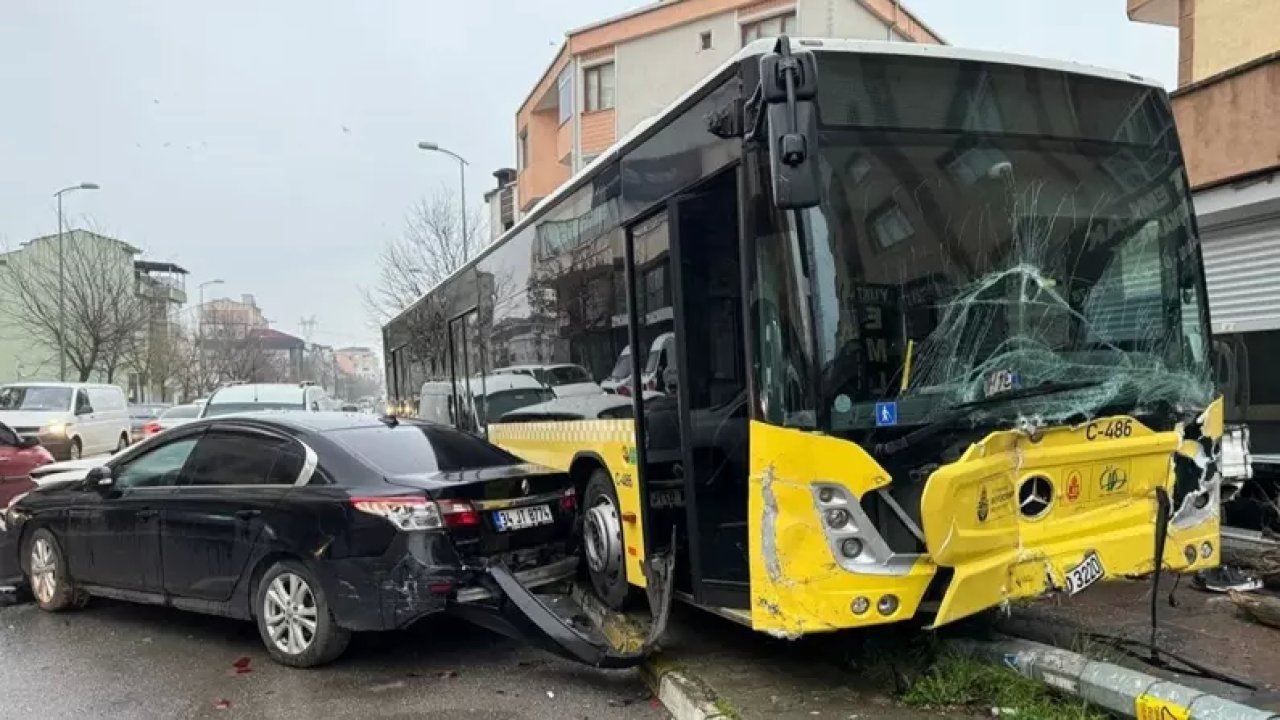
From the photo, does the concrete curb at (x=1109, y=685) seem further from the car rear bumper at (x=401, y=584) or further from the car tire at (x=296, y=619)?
the car tire at (x=296, y=619)

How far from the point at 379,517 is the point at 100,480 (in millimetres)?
2807

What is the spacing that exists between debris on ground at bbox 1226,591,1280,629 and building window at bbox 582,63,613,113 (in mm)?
26835

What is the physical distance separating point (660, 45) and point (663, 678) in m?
26.8

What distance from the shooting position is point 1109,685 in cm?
419

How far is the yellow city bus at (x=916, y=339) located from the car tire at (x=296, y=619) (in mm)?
1927

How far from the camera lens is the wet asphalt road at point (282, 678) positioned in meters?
5.19

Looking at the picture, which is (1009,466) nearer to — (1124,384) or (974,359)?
(974,359)

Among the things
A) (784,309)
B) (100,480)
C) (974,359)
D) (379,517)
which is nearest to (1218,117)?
(974,359)

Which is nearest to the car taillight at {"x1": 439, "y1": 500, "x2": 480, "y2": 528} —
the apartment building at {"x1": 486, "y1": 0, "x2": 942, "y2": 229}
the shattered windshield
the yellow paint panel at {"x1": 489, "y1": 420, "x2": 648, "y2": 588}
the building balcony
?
the yellow paint panel at {"x1": 489, "y1": 420, "x2": 648, "y2": 588}

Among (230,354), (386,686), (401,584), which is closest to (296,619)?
(386,686)

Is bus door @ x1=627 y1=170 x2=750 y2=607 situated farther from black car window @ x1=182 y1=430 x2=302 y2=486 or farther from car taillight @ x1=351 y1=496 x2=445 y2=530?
black car window @ x1=182 y1=430 x2=302 y2=486

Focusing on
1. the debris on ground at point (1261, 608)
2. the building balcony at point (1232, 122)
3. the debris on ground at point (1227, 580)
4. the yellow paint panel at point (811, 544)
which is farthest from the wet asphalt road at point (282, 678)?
the building balcony at point (1232, 122)

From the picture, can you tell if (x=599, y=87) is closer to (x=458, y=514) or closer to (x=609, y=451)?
(x=609, y=451)

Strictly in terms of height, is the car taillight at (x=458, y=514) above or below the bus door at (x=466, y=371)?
below
